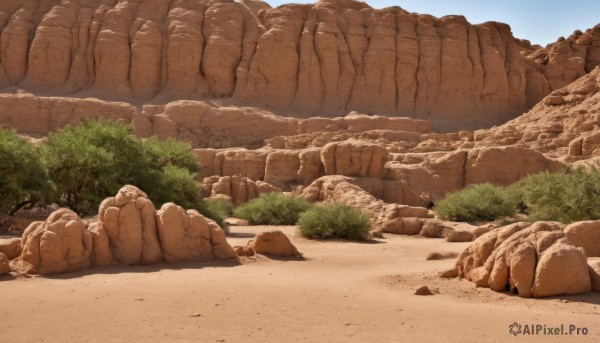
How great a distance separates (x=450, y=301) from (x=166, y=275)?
4.30 meters

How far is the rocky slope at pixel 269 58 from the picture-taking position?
4597cm

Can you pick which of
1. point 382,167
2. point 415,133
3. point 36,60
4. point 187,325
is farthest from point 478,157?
point 36,60

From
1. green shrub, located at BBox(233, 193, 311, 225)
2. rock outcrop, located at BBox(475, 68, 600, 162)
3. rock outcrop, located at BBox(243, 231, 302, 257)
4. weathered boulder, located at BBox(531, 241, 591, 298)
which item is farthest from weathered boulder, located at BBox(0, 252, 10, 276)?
rock outcrop, located at BBox(475, 68, 600, 162)

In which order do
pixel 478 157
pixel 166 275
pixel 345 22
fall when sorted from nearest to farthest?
pixel 166 275 → pixel 478 157 → pixel 345 22

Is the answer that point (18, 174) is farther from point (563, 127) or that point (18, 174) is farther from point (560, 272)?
point (563, 127)

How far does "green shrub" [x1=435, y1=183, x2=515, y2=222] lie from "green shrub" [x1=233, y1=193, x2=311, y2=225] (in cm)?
508

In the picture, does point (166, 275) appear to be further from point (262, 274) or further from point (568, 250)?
point (568, 250)

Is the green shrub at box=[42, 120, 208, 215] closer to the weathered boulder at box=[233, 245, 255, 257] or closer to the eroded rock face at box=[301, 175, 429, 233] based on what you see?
the eroded rock face at box=[301, 175, 429, 233]

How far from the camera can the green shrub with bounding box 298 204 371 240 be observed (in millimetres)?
16750

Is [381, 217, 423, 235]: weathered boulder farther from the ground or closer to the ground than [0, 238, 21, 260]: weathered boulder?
closer to the ground

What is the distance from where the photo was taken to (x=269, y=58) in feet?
156

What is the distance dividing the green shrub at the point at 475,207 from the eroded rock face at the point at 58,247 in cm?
1486

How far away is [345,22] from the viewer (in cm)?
5103

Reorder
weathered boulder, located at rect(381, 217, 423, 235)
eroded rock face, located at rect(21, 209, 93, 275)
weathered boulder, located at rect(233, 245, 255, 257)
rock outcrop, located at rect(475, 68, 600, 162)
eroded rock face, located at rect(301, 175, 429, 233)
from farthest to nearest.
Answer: rock outcrop, located at rect(475, 68, 600, 162)
eroded rock face, located at rect(301, 175, 429, 233)
weathered boulder, located at rect(381, 217, 423, 235)
weathered boulder, located at rect(233, 245, 255, 257)
eroded rock face, located at rect(21, 209, 93, 275)
